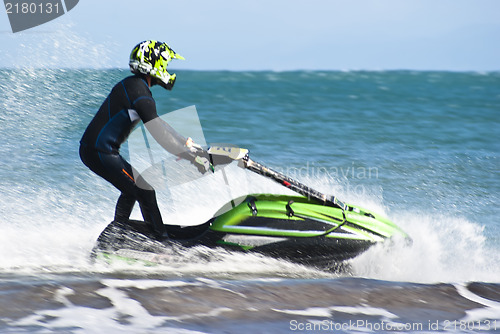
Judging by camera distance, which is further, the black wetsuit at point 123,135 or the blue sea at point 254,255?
the black wetsuit at point 123,135

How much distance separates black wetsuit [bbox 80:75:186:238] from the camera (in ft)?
13.0

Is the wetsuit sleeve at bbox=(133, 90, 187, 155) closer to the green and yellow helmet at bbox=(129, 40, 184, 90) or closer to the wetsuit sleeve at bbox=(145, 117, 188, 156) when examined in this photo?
the wetsuit sleeve at bbox=(145, 117, 188, 156)

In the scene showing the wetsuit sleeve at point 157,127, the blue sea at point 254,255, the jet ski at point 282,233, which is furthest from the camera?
the jet ski at point 282,233

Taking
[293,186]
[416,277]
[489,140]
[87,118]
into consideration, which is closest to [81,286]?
[293,186]

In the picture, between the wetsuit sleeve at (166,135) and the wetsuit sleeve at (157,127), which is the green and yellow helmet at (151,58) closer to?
the wetsuit sleeve at (157,127)

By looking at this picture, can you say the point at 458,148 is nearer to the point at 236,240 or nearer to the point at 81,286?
the point at 236,240

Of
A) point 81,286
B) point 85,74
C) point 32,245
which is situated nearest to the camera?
point 81,286

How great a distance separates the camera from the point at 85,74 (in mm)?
10672

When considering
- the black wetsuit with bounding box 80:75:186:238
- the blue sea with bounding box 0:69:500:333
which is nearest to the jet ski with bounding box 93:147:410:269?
the blue sea with bounding box 0:69:500:333

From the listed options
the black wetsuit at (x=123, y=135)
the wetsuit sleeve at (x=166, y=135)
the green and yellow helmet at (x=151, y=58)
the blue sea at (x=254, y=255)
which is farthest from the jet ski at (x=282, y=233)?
the green and yellow helmet at (x=151, y=58)

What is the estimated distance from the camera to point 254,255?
428 cm

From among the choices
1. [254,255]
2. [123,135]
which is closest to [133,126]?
[123,135]

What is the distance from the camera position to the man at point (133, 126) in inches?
156

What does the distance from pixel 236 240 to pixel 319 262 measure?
0.59 meters
